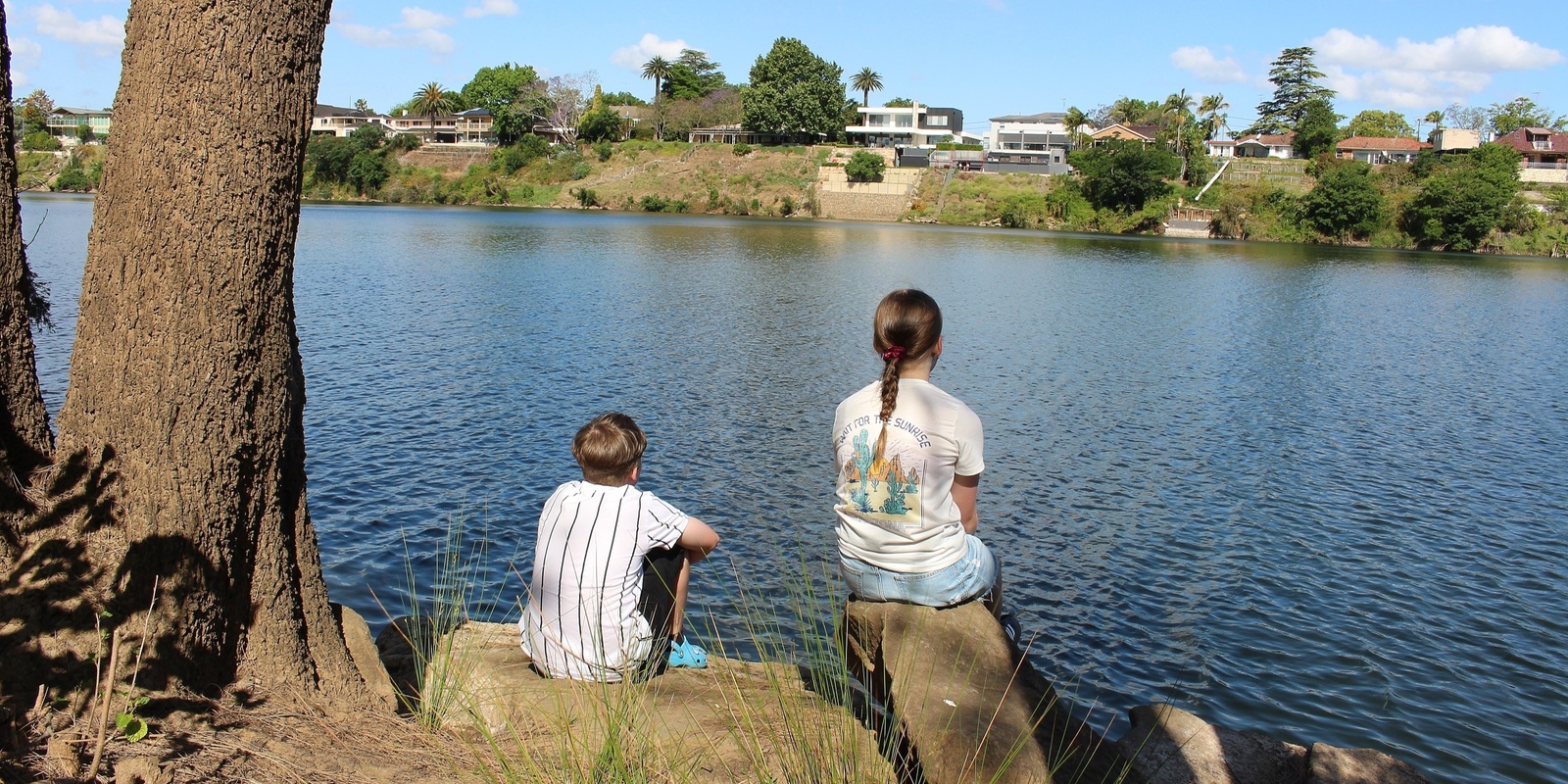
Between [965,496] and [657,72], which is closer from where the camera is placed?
[965,496]

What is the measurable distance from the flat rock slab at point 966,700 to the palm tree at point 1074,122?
362 ft

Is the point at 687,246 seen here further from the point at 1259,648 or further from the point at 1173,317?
the point at 1259,648

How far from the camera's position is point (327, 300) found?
83.6 ft

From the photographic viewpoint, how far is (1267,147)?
99438 mm

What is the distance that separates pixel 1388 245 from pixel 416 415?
7505 centimetres

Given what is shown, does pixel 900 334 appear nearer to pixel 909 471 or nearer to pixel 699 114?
pixel 909 471

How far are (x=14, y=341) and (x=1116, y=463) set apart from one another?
1175cm

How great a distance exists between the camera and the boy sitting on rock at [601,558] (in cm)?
421

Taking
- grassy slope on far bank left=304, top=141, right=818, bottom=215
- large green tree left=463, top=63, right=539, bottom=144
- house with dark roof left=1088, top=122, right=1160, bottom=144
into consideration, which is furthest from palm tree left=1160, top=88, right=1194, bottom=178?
large green tree left=463, top=63, right=539, bottom=144

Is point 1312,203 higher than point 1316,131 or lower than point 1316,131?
lower

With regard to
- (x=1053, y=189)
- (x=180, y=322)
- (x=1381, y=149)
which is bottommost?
(x=180, y=322)

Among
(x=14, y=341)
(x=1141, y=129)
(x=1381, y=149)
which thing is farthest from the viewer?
(x=1141, y=129)

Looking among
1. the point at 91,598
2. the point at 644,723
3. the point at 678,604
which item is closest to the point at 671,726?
the point at 644,723

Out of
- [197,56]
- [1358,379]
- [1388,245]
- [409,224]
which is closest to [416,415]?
[197,56]
